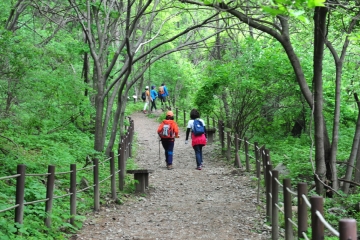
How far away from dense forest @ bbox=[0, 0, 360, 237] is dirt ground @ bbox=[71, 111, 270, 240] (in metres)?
1.34

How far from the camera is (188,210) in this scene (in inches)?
387

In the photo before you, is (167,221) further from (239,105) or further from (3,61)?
(239,105)

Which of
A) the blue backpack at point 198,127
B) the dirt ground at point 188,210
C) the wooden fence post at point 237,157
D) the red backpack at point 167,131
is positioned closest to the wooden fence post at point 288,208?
the dirt ground at point 188,210

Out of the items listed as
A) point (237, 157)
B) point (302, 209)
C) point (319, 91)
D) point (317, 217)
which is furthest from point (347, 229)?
point (237, 157)

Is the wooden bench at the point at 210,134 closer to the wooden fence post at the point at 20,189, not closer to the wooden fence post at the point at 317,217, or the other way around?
the wooden fence post at the point at 20,189

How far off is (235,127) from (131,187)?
660 cm

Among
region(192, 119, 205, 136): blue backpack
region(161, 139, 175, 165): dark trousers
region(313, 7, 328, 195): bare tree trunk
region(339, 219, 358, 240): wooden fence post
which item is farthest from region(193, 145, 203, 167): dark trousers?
region(339, 219, 358, 240): wooden fence post

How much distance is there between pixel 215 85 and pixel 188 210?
7.45 m

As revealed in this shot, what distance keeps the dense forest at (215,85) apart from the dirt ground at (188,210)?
1343 millimetres

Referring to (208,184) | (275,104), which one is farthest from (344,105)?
(208,184)

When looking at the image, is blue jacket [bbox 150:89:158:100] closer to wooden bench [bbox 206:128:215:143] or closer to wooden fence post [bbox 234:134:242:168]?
wooden bench [bbox 206:128:215:143]

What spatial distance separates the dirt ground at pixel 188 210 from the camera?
8.11 metres

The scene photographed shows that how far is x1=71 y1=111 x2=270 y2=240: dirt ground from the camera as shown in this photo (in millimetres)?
8109

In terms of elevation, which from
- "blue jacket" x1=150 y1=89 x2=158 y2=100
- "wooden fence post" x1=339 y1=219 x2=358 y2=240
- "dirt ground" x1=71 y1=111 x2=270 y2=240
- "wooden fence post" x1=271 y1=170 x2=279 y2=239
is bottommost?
"dirt ground" x1=71 y1=111 x2=270 y2=240
